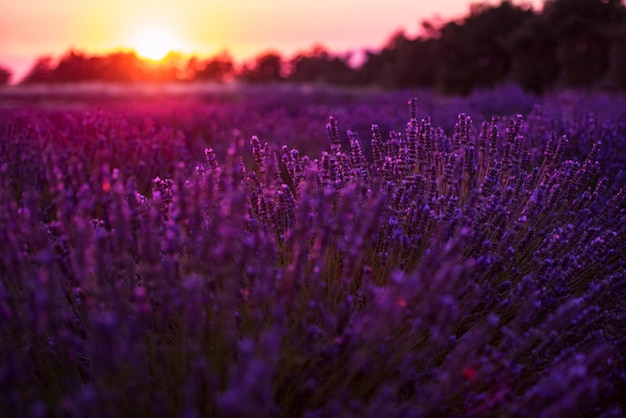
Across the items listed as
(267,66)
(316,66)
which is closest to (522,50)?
(316,66)

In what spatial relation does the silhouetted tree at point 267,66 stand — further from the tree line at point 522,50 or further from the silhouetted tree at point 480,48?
the silhouetted tree at point 480,48

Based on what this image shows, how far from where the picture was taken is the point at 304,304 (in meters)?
2.10

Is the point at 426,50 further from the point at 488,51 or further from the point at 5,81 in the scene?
the point at 5,81

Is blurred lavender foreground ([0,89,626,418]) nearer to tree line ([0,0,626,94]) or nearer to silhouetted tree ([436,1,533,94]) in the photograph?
tree line ([0,0,626,94])

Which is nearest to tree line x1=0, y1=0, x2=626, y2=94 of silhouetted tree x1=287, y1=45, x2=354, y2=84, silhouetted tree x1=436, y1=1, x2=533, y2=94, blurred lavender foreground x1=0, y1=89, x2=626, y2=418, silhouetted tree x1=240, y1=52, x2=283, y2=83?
silhouetted tree x1=436, y1=1, x2=533, y2=94

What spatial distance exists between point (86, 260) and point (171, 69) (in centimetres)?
5086

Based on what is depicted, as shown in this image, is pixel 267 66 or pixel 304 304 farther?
pixel 267 66

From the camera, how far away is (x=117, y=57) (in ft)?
153

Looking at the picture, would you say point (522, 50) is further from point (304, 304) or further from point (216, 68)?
point (216, 68)

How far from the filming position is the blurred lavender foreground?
1.48 metres

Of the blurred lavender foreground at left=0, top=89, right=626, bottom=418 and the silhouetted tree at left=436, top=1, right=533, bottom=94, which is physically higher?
the silhouetted tree at left=436, top=1, right=533, bottom=94

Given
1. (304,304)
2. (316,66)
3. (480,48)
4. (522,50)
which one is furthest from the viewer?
(316,66)

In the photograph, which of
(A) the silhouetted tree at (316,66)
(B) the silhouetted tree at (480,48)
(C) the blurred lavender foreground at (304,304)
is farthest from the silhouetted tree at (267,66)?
(C) the blurred lavender foreground at (304,304)

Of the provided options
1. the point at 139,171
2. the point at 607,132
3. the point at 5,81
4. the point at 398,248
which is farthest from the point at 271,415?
the point at 5,81
